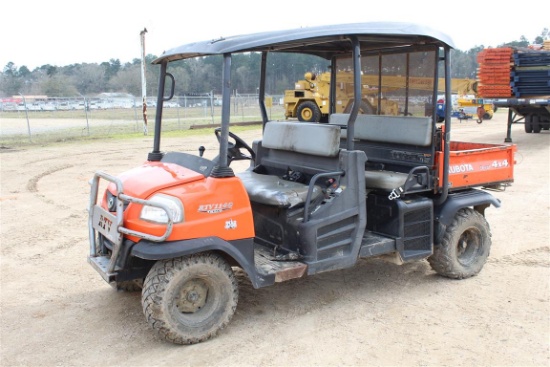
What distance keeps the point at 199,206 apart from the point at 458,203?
2670 mm

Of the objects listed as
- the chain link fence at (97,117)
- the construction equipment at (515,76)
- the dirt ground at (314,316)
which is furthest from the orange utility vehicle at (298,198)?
the construction equipment at (515,76)

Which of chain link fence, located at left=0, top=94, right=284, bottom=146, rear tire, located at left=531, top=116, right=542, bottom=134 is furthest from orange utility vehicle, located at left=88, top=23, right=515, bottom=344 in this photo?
rear tire, located at left=531, top=116, right=542, bottom=134

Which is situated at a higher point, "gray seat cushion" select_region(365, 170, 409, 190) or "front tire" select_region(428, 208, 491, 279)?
"gray seat cushion" select_region(365, 170, 409, 190)

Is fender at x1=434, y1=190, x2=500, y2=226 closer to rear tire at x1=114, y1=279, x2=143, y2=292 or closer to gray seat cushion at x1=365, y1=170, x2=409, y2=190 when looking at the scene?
gray seat cushion at x1=365, y1=170, x2=409, y2=190

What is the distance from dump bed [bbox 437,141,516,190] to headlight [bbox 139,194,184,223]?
2.51 metres

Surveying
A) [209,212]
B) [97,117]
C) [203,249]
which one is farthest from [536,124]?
[97,117]

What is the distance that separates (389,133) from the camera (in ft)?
18.5

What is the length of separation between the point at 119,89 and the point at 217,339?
47.0 m

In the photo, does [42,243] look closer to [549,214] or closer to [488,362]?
[488,362]

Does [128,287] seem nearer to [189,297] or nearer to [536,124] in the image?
[189,297]

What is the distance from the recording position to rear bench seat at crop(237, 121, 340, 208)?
15.3 feet

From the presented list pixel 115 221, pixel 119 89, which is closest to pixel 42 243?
pixel 115 221

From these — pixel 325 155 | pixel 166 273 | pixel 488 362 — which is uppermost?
pixel 325 155

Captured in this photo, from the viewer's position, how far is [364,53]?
19.3 ft
